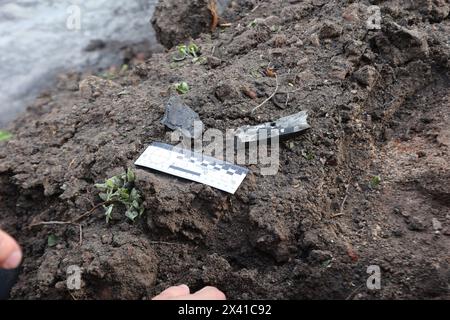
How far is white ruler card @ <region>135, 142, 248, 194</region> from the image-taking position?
2.34m

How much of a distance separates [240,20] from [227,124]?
119cm

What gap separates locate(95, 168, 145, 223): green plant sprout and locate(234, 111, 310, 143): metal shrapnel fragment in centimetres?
51

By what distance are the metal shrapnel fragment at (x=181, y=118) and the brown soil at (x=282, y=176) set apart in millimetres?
57

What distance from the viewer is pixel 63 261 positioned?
2.21 meters

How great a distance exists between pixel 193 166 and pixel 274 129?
0.41 m

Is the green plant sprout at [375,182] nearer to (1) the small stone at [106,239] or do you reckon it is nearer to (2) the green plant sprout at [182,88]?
(2) the green plant sprout at [182,88]

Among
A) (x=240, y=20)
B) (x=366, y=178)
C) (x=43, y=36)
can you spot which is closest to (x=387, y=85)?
(x=366, y=178)

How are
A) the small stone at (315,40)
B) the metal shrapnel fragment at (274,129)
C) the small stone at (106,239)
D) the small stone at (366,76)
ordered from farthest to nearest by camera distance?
the small stone at (315,40)
the small stone at (366,76)
the metal shrapnel fragment at (274,129)
the small stone at (106,239)

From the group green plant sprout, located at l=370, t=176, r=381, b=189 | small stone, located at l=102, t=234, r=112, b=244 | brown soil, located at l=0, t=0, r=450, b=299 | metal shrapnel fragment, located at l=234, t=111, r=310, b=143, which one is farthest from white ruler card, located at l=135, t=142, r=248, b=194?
green plant sprout, located at l=370, t=176, r=381, b=189

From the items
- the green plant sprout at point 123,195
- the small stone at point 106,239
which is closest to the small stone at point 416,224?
the green plant sprout at point 123,195

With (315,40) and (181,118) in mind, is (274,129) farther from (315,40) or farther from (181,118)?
(315,40)

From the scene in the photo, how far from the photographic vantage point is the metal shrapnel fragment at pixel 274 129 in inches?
98.2

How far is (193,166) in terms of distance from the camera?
2.41m

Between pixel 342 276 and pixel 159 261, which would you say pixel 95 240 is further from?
pixel 342 276
